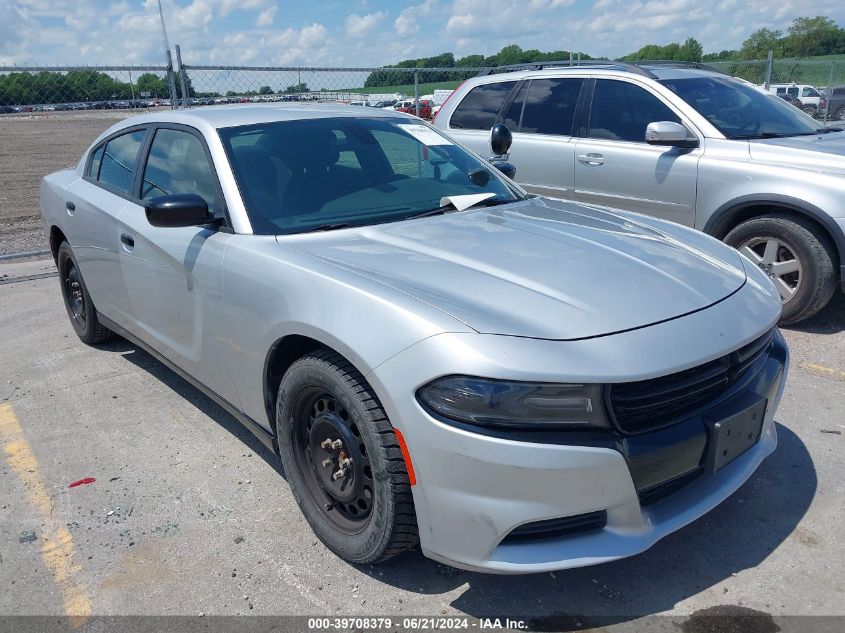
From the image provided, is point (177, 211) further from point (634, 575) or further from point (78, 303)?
point (78, 303)

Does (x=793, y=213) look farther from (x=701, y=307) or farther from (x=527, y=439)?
(x=527, y=439)

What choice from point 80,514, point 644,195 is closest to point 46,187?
point 80,514

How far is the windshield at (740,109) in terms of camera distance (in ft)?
18.5

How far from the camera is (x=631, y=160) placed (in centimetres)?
586

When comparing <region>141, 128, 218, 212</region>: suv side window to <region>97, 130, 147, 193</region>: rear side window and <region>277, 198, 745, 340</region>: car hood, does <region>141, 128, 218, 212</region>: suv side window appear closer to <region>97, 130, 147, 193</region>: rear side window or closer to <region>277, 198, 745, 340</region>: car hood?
<region>97, 130, 147, 193</region>: rear side window

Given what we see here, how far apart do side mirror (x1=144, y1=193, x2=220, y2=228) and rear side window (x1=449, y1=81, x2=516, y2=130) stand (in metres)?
4.34

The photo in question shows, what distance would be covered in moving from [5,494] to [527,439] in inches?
103

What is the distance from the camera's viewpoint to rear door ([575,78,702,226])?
559 centimetres

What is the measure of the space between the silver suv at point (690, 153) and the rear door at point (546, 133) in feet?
0.04

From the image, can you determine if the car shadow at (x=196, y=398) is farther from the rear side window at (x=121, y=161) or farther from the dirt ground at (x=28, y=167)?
the dirt ground at (x=28, y=167)

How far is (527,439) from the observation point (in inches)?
84.4

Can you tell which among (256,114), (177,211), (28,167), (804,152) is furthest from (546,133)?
(28,167)

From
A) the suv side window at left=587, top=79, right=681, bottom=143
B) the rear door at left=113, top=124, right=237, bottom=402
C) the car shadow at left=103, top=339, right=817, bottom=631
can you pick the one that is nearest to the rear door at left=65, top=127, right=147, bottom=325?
the rear door at left=113, top=124, right=237, bottom=402

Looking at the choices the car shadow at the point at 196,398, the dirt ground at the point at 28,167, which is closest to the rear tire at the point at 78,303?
the car shadow at the point at 196,398
